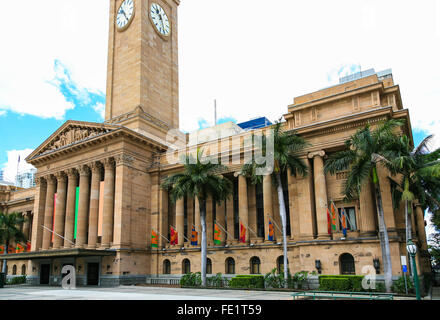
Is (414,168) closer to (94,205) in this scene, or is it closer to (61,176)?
(94,205)

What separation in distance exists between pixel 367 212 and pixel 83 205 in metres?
31.0

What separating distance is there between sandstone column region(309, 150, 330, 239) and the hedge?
4272 millimetres

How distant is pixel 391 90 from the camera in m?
33.7

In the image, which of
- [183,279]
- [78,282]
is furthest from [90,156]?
[183,279]

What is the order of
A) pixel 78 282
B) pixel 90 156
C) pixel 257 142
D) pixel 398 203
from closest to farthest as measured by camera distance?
1. pixel 398 203
2. pixel 257 142
3. pixel 78 282
4. pixel 90 156

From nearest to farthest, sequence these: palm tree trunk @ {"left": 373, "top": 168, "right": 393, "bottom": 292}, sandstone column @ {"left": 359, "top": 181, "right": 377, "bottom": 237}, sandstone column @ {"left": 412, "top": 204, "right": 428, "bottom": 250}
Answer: palm tree trunk @ {"left": 373, "top": 168, "right": 393, "bottom": 292}
sandstone column @ {"left": 359, "top": 181, "right": 377, "bottom": 237}
sandstone column @ {"left": 412, "top": 204, "right": 428, "bottom": 250}

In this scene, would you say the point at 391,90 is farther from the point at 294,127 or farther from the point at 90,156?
the point at 90,156

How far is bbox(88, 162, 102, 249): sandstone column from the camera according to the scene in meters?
42.3

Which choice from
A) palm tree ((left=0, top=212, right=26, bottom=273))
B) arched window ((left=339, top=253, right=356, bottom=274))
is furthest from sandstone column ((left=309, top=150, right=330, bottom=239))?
palm tree ((left=0, top=212, right=26, bottom=273))

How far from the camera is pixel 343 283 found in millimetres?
28234

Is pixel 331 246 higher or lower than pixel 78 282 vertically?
higher

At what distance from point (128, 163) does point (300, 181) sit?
763 inches

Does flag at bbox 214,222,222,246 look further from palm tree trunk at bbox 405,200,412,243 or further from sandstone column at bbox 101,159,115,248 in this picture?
palm tree trunk at bbox 405,200,412,243

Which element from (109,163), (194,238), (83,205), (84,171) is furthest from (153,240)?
(84,171)
